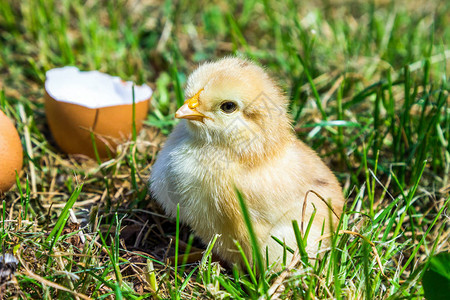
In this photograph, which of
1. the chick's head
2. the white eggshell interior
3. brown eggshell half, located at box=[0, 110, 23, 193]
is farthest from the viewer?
the white eggshell interior

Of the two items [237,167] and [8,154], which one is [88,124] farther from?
[237,167]

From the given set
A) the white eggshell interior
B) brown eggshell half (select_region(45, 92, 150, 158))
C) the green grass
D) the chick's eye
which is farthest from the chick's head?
the white eggshell interior

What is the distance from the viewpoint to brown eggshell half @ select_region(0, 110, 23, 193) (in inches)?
81.8

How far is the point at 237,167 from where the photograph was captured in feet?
6.05

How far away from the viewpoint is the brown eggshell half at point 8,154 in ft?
6.82

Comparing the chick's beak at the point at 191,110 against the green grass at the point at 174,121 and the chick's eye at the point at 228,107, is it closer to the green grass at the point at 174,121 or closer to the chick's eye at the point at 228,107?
A: the chick's eye at the point at 228,107

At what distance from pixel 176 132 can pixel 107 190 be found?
1.57 ft

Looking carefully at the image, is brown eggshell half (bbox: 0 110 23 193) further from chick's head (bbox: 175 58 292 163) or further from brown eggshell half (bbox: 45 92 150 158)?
chick's head (bbox: 175 58 292 163)

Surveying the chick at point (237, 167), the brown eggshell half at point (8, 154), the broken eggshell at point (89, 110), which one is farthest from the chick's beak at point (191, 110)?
the brown eggshell half at point (8, 154)

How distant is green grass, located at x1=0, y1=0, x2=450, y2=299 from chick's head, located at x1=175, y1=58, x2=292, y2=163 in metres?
0.43

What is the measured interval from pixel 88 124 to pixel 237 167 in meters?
0.99

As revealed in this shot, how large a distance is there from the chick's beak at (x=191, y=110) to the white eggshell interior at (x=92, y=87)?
0.92m

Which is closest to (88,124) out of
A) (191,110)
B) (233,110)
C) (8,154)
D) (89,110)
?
(89,110)

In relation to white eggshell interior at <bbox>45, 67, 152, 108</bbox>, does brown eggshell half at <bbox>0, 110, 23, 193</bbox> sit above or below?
below
